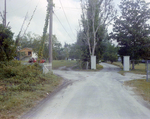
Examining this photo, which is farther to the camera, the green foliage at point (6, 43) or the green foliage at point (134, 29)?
the green foliage at point (134, 29)

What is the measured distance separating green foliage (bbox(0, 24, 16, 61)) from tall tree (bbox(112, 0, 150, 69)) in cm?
Result: 1929

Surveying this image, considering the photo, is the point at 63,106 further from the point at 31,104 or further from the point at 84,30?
the point at 84,30

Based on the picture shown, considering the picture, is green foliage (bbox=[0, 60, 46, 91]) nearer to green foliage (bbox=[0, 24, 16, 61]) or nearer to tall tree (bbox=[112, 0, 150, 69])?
green foliage (bbox=[0, 24, 16, 61])

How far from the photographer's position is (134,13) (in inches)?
1032

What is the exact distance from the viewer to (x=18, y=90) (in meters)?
8.76

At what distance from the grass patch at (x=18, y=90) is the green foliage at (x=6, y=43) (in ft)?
2.74

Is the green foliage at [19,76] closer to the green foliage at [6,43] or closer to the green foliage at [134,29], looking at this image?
the green foliage at [6,43]

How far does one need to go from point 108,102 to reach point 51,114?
2.83m

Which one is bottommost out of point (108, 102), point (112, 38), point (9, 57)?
point (108, 102)

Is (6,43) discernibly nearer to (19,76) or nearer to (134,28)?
(19,76)

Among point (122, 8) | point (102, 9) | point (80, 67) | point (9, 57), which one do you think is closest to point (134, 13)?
point (122, 8)

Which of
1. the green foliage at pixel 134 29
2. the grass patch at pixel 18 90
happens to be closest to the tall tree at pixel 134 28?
the green foliage at pixel 134 29

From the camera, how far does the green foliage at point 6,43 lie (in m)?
11.1

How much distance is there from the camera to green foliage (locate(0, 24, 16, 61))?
11113mm
